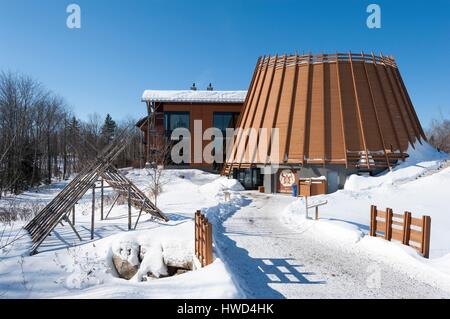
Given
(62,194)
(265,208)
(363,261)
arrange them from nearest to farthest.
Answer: (363,261), (62,194), (265,208)

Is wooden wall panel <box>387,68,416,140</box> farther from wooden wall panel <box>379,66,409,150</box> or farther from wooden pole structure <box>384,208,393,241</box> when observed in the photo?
wooden pole structure <box>384,208,393,241</box>

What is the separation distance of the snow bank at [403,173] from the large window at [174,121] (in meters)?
24.0

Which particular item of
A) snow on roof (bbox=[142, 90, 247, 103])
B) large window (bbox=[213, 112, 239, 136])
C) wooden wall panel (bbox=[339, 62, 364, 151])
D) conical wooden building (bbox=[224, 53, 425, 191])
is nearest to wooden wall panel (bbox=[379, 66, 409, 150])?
conical wooden building (bbox=[224, 53, 425, 191])

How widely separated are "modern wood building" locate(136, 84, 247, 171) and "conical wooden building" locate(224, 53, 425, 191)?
39.8 feet

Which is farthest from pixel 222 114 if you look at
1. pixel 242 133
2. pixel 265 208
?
pixel 265 208

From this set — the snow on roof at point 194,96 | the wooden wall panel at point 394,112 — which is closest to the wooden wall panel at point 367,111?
the wooden wall panel at point 394,112

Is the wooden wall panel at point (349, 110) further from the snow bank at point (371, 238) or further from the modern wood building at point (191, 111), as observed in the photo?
the modern wood building at point (191, 111)

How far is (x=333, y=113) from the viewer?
27.1 metres

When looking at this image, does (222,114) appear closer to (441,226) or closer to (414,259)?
(441,226)

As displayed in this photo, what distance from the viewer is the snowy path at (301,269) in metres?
6.41

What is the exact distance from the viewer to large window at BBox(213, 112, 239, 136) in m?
43.3

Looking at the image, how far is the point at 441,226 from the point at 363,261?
661 cm

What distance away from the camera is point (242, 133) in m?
31.3

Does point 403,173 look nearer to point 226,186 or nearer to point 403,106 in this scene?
point 403,106
